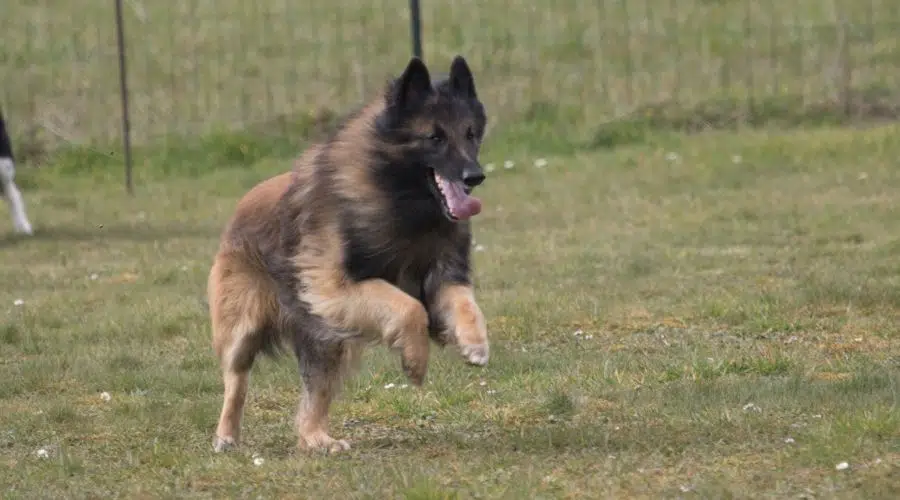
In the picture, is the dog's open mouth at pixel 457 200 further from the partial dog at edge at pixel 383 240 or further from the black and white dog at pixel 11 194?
the black and white dog at pixel 11 194

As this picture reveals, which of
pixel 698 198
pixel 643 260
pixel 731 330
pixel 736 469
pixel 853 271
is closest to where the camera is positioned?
pixel 736 469

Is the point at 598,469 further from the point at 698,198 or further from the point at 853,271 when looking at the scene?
the point at 698,198

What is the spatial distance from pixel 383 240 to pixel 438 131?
1.71 feet

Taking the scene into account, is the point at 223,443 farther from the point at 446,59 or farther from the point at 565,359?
the point at 446,59

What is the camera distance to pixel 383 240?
6816 mm

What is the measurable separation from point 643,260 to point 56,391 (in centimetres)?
516

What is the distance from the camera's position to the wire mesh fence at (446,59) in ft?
66.9

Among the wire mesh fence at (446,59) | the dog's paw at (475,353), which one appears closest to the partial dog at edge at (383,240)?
the dog's paw at (475,353)

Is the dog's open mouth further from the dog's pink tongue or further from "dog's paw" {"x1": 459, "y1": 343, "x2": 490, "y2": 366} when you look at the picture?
"dog's paw" {"x1": 459, "y1": 343, "x2": 490, "y2": 366}

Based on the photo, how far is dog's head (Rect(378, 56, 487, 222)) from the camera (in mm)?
6656

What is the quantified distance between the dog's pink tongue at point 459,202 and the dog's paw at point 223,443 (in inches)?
62.5

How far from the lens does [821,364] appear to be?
8.45m

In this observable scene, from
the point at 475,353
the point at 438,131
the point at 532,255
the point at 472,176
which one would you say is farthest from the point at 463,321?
the point at 532,255

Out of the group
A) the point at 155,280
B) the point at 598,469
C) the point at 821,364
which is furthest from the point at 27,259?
the point at 598,469
